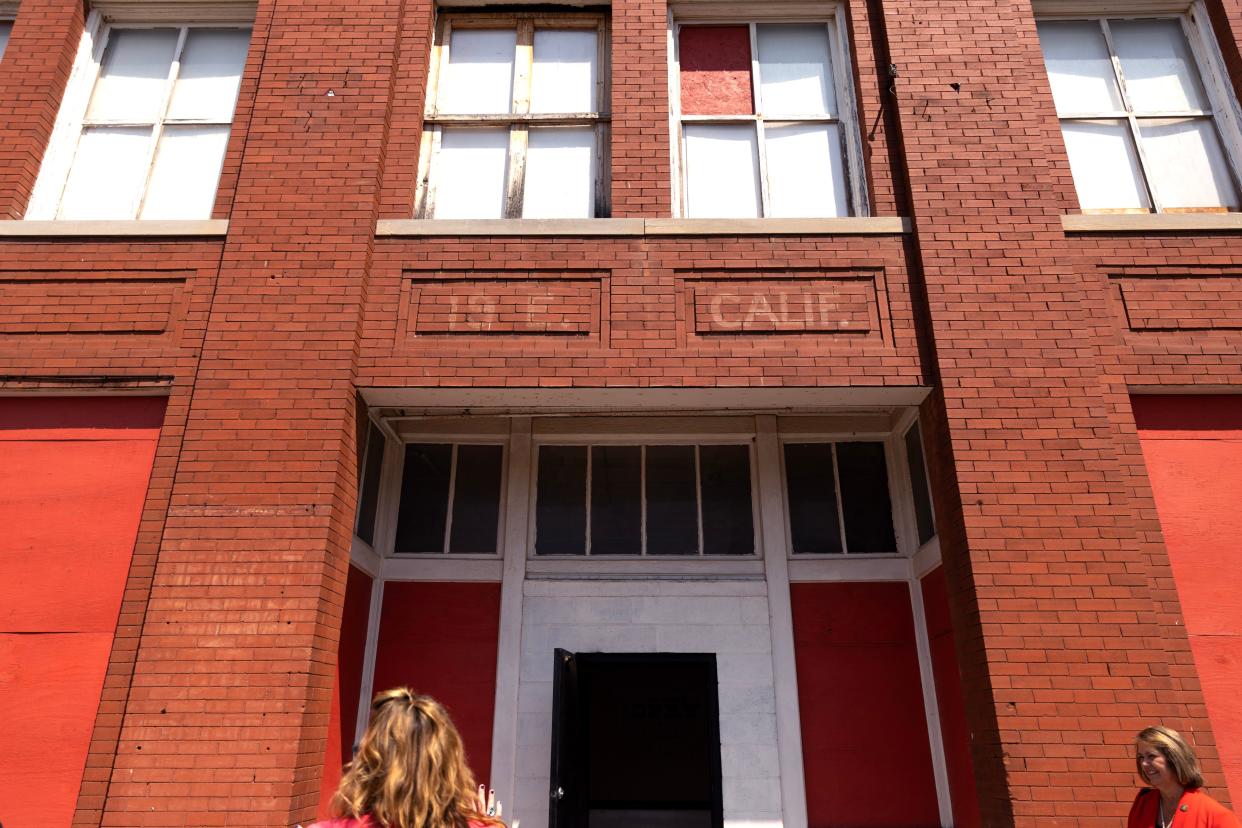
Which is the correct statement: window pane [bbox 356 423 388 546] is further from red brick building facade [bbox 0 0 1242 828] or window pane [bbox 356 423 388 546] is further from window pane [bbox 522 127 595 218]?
window pane [bbox 522 127 595 218]

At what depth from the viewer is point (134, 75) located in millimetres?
7598

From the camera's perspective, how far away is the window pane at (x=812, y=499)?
23.4 ft

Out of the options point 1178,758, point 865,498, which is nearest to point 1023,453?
point 865,498

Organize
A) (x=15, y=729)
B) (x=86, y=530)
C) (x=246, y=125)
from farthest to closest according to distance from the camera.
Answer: (x=246, y=125), (x=86, y=530), (x=15, y=729)

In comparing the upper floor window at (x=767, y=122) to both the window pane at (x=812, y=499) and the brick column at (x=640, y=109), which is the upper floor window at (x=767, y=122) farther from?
the window pane at (x=812, y=499)

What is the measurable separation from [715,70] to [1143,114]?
12.2 ft

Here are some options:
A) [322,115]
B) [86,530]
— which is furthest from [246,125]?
[86,530]

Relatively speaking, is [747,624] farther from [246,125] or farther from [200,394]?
[246,125]

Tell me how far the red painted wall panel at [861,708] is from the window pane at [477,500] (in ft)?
8.63

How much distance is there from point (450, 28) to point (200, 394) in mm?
4191

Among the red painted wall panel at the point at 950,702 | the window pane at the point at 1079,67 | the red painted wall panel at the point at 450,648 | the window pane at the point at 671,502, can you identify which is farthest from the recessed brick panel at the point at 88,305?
the window pane at the point at 1079,67

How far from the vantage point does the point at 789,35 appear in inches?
304

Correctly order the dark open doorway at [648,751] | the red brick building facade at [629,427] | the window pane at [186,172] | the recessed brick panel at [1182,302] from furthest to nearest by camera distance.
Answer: the dark open doorway at [648,751], the window pane at [186,172], the recessed brick panel at [1182,302], the red brick building facade at [629,427]

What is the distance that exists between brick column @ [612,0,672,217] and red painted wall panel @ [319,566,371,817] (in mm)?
3660
